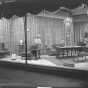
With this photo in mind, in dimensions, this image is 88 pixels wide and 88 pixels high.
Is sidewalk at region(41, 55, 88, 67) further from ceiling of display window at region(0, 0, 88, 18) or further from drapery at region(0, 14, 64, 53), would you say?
ceiling of display window at region(0, 0, 88, 18)

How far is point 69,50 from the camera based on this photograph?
4270 mm

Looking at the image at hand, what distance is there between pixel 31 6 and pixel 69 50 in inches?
64.5

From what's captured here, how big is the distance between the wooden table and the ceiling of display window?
4.47 feet

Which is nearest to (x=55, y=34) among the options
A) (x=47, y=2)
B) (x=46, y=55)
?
(x=46, y=55)

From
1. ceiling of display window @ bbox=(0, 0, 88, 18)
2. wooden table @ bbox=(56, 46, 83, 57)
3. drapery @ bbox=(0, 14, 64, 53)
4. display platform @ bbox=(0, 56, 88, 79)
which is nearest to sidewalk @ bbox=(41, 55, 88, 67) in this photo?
display platform @ bbox=(0, 56, 88, 79)

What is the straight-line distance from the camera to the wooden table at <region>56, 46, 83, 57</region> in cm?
397

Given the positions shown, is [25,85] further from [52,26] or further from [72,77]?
[52,26]

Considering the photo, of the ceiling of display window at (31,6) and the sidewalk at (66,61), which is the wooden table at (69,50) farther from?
the ceiling of display window at (31,6)

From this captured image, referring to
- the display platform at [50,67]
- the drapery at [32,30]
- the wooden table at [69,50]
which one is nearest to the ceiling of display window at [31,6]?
the drapery at [32,30]

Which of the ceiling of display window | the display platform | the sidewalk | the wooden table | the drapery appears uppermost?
the ceiling of display window

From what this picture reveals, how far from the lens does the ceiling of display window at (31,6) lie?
2.82m

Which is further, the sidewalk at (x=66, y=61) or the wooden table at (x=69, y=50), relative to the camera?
the wooden table at (x=69, y=50)

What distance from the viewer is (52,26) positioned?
5.49m

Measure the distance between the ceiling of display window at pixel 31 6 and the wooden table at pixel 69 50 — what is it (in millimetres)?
1362
